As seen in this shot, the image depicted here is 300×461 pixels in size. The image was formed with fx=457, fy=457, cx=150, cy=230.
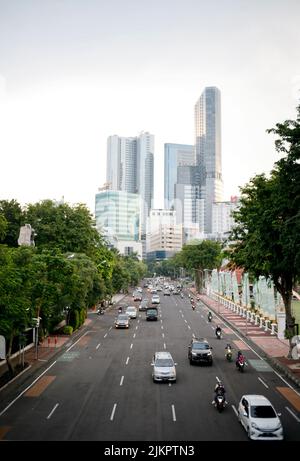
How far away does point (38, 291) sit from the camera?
3416 cm

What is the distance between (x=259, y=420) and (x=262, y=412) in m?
0.53

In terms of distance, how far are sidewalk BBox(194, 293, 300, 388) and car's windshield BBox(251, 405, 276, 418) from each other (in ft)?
32.0

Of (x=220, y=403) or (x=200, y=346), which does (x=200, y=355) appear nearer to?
(x=200, y=346)

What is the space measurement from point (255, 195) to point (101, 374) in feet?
59.1

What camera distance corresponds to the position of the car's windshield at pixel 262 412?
18.8 m

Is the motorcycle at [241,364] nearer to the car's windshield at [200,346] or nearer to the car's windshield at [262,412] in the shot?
the car's windshield at [200,346]

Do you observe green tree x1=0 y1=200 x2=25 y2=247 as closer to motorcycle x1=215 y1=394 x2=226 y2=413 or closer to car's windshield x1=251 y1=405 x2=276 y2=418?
motorcycle x1=215 y1=394 x2=226 y2=413

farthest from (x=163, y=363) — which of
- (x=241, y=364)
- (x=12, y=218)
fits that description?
(x=12, y=218)

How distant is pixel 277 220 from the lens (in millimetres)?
27750

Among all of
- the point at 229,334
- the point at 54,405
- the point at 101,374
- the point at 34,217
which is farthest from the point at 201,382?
the point at 34,217

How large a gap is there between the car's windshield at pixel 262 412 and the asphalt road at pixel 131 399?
3.26 ft

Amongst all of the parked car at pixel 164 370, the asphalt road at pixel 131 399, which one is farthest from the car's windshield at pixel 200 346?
the parked car at pixel 164 370

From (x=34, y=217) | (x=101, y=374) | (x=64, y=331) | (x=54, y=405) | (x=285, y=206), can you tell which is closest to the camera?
(x=54, y=405)
